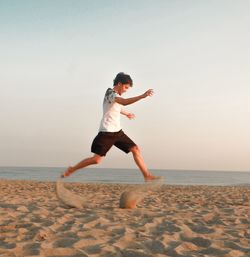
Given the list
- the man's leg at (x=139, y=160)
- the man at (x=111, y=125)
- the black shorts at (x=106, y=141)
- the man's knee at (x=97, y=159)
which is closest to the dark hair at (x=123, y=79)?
the man at (x=111, y=125)

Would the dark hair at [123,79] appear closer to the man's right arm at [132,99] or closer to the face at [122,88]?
the face at [122,88]

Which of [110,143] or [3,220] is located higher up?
[110,143]

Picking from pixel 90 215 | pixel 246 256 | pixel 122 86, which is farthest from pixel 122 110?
pixel 246 256

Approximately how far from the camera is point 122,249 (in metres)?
3.07

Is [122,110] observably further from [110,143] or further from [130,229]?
[130,229]

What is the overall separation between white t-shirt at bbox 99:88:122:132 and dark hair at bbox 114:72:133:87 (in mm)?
170

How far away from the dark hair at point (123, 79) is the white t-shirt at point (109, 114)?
17 centimetres

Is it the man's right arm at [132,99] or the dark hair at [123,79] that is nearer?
the man's right arm at [132,99]

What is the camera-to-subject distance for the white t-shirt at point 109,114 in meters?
4.82

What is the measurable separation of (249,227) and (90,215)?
202 centimetres

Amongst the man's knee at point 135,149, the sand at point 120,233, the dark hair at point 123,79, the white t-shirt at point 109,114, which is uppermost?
the dark hair at point 123,79

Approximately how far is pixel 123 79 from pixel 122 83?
0.19ft

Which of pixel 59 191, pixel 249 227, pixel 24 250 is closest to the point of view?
pixel 24 250

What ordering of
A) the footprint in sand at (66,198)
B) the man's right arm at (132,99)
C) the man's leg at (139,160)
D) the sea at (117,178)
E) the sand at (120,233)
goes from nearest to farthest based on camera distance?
the sand at (120,233) < the man's right arm at (132,99) < the man's leg at (139,160) < the footprint in sand at (66,198) < the sea at (117,178)
